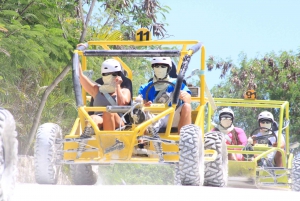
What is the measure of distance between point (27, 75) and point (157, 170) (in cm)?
1895

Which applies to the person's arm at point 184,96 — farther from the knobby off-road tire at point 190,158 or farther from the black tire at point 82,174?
the black tire at point 82,174

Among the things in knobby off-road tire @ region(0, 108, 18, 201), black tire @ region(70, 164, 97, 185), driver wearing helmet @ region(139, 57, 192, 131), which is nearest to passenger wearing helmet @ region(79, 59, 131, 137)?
driver wearing helmet @ region(139, 57, 192, 131)

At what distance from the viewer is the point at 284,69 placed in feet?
137

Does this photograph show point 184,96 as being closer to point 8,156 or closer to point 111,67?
point 111,67

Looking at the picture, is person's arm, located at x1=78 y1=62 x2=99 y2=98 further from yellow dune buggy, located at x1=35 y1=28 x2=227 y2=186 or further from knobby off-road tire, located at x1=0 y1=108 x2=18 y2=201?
knobby off-road tire, located at x1=0 y1=108 x2=18 y2=201

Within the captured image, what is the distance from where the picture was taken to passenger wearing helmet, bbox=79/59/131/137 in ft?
34.6

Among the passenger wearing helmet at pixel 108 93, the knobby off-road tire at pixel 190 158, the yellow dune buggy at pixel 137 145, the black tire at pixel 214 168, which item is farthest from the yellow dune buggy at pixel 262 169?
the knobby off-road tire at pixel 190 158

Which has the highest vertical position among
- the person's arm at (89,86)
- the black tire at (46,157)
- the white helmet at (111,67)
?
the white helmet at (111,67)

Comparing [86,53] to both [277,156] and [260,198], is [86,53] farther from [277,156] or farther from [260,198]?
[277,156]

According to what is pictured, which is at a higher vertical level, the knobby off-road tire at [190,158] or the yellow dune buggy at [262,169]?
the knobby off-road tire at [190,158]

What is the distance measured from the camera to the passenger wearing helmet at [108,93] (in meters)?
10.6

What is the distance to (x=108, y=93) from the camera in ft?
35.8

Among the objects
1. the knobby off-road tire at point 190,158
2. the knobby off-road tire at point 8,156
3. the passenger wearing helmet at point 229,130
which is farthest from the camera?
the passenger wearing helmet at point 229,130

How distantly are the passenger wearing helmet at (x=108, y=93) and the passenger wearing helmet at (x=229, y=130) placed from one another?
4540 mm
